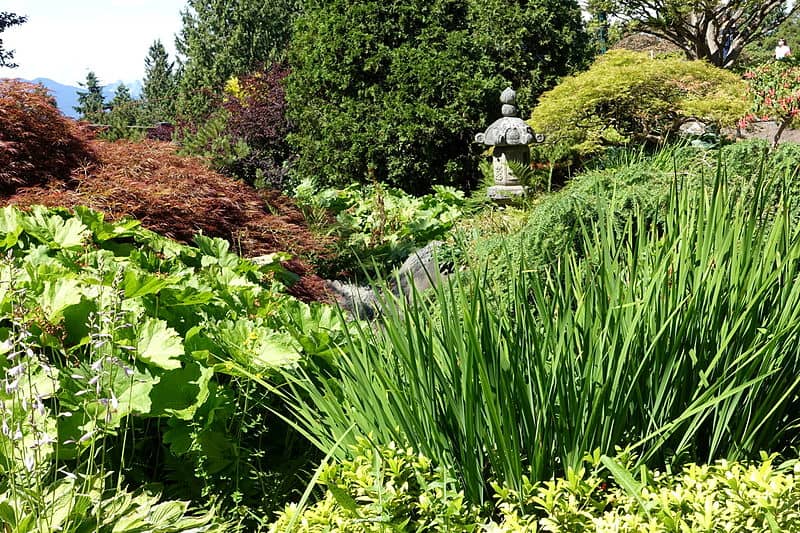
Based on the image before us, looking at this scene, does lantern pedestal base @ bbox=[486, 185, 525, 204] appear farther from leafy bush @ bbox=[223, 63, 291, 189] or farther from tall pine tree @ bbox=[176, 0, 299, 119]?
tall pine tree @ bbox=[176, 0, 299, 119]

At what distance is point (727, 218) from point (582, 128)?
20.0ft

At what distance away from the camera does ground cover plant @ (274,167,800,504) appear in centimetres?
167

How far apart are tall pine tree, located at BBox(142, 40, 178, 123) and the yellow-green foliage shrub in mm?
15514

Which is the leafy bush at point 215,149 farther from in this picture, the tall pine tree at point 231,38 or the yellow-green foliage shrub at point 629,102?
the tall pine tree at point 231,38

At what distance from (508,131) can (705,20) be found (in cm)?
1442

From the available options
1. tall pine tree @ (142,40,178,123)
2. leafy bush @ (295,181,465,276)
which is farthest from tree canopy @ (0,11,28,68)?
leafy bush @ (295,181,465,276)

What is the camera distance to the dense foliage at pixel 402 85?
314 inches

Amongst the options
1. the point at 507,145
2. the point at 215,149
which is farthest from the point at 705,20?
the point at 215,149

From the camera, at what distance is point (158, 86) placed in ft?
87.0

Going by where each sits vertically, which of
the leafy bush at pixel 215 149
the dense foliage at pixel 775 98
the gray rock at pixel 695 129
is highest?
the leafy bush at pixel 215 149

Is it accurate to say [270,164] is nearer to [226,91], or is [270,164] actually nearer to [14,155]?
[14,155]

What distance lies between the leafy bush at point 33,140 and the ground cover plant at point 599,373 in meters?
2.97

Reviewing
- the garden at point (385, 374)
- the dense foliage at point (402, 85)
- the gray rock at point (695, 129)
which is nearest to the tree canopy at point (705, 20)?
the gray rock at point (695, 129)

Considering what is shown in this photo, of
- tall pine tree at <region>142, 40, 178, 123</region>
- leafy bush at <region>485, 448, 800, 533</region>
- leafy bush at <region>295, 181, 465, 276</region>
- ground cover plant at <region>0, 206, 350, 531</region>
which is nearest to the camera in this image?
leafy bush at <region>485, 448, 800, 533</region>
